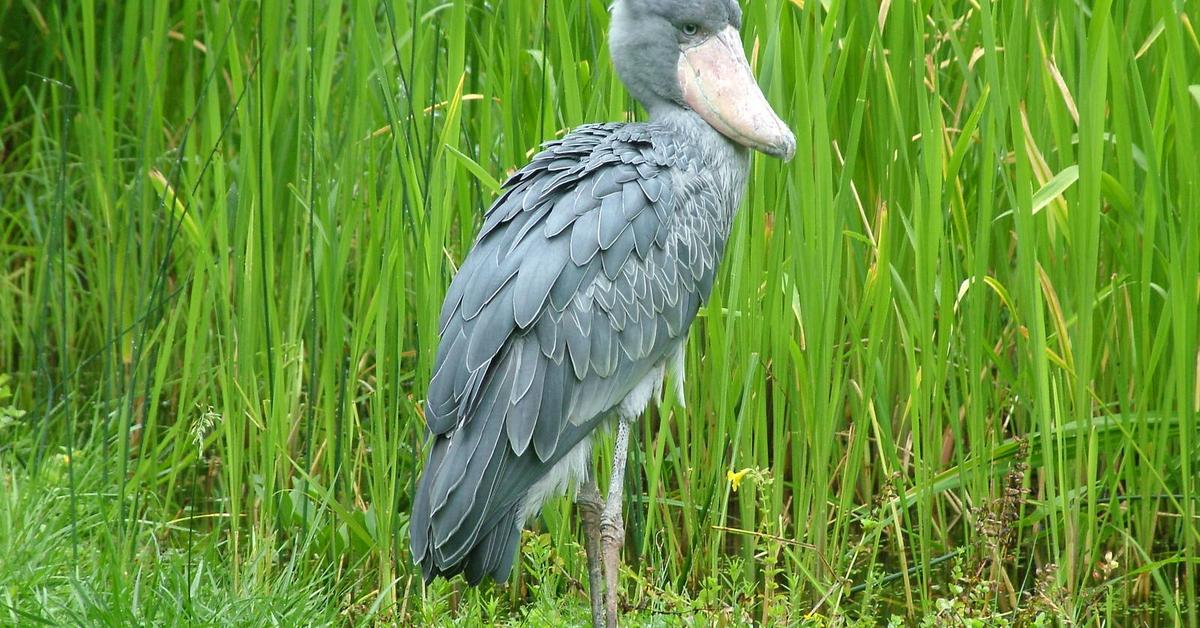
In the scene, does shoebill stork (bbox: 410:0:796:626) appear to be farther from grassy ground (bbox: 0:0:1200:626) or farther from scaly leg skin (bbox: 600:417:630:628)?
grassy ground (bbox: 0:0:1200:626)

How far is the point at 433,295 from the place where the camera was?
10.7 ft

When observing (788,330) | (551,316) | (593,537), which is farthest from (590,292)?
(593,537)

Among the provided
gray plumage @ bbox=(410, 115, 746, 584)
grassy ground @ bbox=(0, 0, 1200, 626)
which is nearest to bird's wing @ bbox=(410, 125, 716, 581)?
gray plumage @ bbox=(410, 115, 746, 584)

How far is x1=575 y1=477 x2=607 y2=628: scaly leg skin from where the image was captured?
3.12 metres

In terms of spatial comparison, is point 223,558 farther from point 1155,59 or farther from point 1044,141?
point 1155,59

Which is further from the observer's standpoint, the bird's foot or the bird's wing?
the bird's foot

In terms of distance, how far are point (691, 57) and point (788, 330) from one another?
69 cm

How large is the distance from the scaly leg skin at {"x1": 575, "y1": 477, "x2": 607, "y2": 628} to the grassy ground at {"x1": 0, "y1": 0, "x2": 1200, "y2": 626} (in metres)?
0.11

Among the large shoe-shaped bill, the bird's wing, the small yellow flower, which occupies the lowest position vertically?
the small yellow flower

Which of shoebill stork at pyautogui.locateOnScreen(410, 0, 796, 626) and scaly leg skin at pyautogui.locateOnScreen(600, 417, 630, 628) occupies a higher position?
shoebill stork at pyautogui.locateOnScreen(410, 0, 796, 626)

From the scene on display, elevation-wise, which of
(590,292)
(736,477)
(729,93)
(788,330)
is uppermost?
(729,93)

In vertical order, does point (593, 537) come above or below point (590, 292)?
below

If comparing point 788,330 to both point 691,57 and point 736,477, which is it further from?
point 691,57

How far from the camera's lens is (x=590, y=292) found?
296 centimetres
